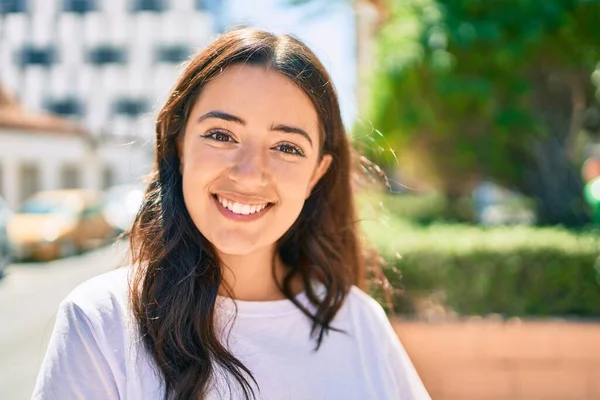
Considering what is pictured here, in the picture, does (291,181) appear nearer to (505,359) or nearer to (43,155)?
(505,359)

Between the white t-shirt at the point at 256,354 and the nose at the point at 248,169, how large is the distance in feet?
0.94

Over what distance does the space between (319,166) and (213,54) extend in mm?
446

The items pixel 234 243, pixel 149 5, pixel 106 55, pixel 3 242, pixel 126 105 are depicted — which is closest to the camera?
pixel 234 243

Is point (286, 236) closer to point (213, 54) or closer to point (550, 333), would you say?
point (213, 54)

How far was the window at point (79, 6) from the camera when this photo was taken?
40.6 m

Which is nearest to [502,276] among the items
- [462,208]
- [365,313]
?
[365,313]

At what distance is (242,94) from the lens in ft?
4.84

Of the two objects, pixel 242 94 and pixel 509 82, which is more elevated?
pixel 509 82

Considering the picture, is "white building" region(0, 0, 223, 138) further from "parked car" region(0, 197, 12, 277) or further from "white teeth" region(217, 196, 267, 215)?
"white teeth" region(217, 196, 267, 215)

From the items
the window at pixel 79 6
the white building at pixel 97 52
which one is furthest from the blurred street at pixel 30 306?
the window at pixel 79 6

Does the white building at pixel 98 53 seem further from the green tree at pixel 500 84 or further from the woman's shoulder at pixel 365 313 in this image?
the woman's shoulder at pixel 365 313

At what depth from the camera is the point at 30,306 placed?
26.9 ft

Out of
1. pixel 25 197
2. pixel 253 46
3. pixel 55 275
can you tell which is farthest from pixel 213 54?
pixel 25 197

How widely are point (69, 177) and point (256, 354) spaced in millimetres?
28263
